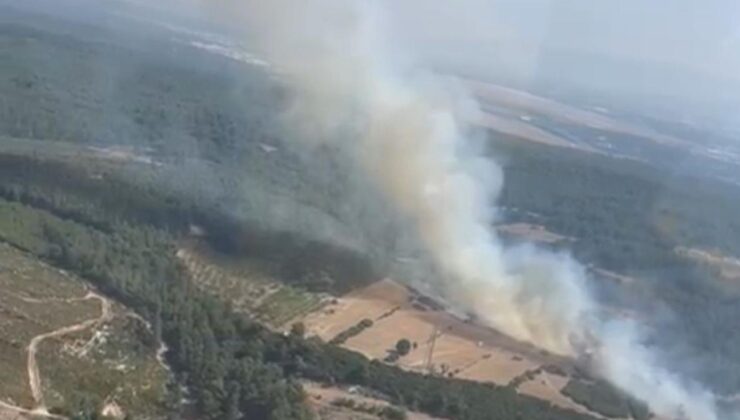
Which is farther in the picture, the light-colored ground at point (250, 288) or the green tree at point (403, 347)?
the light-colored ground at point (250, 288)

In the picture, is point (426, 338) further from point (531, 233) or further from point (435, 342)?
point (531, 233)

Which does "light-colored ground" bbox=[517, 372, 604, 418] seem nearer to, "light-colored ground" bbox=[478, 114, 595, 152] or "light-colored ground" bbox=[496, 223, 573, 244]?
"light-colored ground" bbox=[496, 223, 573, 244]

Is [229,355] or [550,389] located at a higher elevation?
[550,389]

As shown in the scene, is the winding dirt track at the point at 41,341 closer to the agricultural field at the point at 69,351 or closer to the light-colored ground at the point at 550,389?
the agricultural field at the point at 69,351

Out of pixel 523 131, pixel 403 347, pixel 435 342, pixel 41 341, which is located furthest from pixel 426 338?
pixel 523 131

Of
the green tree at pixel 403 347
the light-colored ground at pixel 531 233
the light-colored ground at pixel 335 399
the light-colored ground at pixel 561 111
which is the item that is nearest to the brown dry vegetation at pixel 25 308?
the light-colored ground at pixel 335 399

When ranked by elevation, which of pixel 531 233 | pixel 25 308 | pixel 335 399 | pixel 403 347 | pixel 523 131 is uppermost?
pixel 25 308
